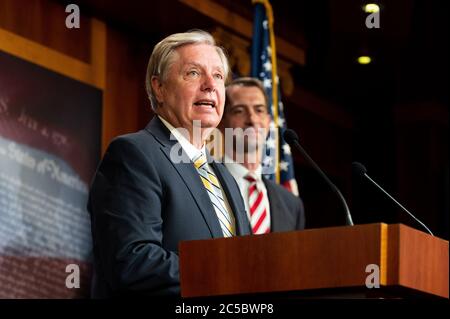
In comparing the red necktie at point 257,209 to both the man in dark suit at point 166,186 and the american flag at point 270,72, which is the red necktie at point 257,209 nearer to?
the american flag at point 270,72

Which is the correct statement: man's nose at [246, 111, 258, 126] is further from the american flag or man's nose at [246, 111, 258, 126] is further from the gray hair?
the gray hair

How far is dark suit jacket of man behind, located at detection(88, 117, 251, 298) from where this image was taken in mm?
2803

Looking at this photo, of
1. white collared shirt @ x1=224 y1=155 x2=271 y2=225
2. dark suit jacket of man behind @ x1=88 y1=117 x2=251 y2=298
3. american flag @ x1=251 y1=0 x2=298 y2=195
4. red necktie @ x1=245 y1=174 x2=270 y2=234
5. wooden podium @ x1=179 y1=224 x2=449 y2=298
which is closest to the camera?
wooden podium @ x1=179 y1=224 x2=449 y2=298

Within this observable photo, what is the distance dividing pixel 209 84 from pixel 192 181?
0.35 m

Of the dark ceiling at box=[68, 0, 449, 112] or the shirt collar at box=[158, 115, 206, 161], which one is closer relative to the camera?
the shirt collar at box=[158, 115, 206, 161]

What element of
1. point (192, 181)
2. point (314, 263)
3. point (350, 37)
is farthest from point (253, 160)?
point (350, 37)

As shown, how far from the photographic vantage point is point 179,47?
3314 millimetres

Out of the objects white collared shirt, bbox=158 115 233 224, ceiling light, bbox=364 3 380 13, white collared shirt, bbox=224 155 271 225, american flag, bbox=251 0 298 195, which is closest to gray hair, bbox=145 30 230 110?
white collared shirt, bbox=158 115 233 224

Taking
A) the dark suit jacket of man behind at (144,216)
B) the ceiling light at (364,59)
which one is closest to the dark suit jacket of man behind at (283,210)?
the dark suit jacket of man behind at (144,216)

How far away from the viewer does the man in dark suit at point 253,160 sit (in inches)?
207

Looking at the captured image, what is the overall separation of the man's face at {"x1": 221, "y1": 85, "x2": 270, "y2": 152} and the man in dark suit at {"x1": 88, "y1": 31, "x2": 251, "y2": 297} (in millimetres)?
1966

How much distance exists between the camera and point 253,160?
5379 millimetres

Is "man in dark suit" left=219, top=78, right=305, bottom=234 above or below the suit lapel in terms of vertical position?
above
